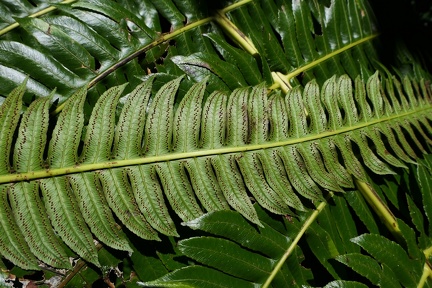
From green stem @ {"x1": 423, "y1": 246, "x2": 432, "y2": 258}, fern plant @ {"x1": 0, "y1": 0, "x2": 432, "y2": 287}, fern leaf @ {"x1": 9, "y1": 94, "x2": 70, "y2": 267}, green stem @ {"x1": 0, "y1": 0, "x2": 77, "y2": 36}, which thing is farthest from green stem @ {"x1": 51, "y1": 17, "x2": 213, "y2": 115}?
green stem @ {"x1": 423, "y1": 246, "x2": 432, "y2": 258}

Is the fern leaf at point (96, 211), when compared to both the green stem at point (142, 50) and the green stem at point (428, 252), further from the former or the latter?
the green stem at point (428, 252)

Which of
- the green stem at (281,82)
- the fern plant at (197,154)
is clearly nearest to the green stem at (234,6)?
the fern plant at (197,154)

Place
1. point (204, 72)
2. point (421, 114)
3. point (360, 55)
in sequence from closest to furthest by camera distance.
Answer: point (204, 72) → point (421, 114) → point (360, 55)

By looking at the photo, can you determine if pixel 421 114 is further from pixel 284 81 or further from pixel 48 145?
A: pixel 48 145

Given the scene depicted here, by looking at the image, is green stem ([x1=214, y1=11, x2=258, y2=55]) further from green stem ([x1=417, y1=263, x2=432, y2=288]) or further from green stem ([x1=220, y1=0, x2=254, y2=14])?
green stem ([x1=417, y1=263, x2=432, y2=288])

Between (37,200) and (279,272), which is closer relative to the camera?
(37,200)

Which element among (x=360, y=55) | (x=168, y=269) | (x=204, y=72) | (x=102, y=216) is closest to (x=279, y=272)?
(x=168, y=269)

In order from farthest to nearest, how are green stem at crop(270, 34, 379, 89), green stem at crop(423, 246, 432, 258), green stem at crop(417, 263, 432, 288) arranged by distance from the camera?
green stem at crop(270, 34, 379, 89) → green stem at crop(423, 246, 432, 258) → green stem at crop(417, 263, 432, 288)
